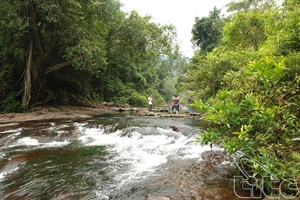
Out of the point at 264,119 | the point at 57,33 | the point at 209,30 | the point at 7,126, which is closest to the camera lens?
the point at 264,119

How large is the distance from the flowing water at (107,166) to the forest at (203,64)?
3.94 feet

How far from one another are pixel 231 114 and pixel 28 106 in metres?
13.7

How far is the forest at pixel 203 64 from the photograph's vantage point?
3.37m

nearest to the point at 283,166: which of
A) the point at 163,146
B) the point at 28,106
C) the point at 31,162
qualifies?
the point at 163,146

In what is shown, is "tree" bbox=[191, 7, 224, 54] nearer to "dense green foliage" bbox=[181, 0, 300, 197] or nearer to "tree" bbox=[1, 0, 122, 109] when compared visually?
"tree" bbox=[1, 0, 122, 109]

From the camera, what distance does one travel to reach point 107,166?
18.9ft

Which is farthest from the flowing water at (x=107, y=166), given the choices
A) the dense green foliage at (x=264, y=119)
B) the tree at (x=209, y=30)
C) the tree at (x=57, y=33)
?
the tree at (x=209, y=30)

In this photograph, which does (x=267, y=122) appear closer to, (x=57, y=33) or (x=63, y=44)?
(x=57, y=33)

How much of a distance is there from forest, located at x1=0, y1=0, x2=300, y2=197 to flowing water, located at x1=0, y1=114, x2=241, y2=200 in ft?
3.94

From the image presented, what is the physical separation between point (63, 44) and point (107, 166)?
40.1ft

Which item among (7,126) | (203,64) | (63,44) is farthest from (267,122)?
(63,44)

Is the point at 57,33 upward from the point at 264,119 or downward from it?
upward

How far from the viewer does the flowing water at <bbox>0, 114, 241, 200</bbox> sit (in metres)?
4.21

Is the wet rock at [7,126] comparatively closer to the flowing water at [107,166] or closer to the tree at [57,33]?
the flowing water at [107,166]
